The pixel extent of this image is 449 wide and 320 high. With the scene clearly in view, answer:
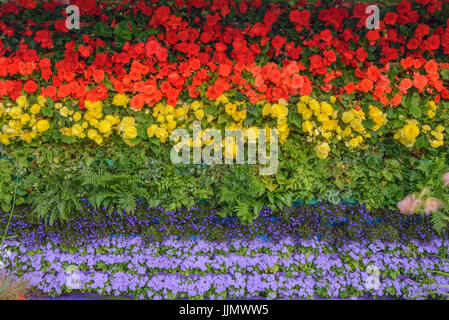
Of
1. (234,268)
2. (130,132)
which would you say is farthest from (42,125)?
(234,268)

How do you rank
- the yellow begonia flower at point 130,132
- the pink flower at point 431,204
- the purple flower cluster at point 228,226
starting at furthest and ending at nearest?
the purple flower cluster at point 228,226 → the yellow begonia flower at point 130,132 → the pink flower at point 431,204

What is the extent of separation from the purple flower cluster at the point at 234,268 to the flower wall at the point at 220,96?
0.40 m

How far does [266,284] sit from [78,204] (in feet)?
6.00

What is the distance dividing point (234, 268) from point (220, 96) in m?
1.57

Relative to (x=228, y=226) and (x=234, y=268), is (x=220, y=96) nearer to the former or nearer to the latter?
(x=228, y=226)

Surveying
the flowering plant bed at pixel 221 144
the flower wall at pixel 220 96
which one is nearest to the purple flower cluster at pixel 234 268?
the flowering plant bed at pixel 221 144

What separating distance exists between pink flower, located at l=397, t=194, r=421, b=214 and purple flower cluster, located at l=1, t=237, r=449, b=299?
15.9 inches

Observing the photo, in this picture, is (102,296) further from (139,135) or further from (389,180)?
(389,180)

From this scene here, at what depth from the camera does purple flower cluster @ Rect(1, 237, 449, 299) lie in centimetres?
273

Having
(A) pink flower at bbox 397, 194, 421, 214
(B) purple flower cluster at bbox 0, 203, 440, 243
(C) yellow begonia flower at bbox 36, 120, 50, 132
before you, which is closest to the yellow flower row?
(C) yellow begonia flower at bbox 36, 120, 50, 132

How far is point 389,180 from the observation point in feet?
9.37

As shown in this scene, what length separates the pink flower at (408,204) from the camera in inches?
102

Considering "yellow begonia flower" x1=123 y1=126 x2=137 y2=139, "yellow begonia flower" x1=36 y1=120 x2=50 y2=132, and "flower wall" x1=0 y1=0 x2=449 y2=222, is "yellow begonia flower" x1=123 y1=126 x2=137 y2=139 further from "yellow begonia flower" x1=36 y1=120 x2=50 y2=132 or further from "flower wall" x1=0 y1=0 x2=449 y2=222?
"yellow begonia flower" x1=36 y1=120 x2=50 y2=132

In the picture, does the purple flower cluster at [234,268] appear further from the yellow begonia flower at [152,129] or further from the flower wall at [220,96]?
the yellow begonia flower at [152,129]
